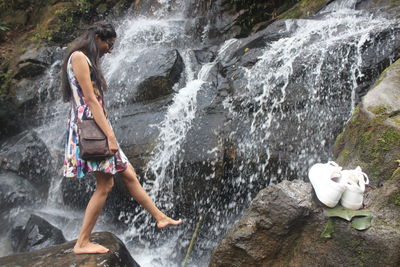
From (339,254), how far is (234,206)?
2.50 m

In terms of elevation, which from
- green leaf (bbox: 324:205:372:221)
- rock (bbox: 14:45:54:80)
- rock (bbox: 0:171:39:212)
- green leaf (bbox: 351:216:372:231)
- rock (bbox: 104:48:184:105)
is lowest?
rock (bbox: 0:171:39:212)

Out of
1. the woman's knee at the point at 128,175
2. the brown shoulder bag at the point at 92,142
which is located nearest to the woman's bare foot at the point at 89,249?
the woman's knee at the point at 128,175

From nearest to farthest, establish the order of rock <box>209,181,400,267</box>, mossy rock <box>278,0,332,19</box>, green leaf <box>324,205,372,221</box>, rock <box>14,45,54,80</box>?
rock <box>209,181,400,267</box> < green leaf <box>324,205,372,221</box> < mossy rock <box>278,0,332,19</box> < rock <box>14,45,54,80</box>

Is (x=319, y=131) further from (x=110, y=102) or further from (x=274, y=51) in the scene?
(x=110, y=102)

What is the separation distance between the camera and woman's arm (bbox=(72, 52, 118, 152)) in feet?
10.1

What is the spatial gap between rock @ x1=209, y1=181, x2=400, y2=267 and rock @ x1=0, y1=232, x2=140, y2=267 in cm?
97

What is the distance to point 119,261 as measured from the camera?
11.8 ft

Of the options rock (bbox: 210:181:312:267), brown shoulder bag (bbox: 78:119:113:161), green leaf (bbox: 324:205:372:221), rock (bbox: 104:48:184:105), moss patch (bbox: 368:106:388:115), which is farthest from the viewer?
rock (bbox: 104:48:184:105)

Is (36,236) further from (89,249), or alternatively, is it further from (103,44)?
(103,44)

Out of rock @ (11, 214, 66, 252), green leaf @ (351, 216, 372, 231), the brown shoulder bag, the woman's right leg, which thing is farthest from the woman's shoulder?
rock @ (11, 214, 66, 252)

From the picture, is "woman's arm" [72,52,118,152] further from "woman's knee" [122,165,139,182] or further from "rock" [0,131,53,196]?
"rock" [0,131,53,196]

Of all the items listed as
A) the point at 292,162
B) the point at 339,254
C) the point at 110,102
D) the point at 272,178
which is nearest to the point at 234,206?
the point at 272,178

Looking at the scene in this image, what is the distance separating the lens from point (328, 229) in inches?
109

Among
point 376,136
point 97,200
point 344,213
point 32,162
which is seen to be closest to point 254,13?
point 32,162
